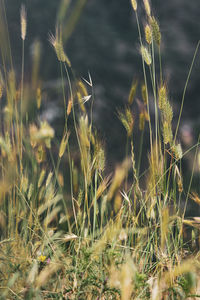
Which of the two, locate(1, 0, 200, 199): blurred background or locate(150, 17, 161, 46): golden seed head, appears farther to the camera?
locate(1, 0, 200, 199): blurred background

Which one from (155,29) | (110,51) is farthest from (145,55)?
(110,51)

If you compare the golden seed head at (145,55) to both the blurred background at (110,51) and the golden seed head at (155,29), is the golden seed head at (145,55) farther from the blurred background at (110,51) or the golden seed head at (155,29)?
the blurred background at (110,51)

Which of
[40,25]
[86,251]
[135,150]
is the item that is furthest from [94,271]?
[40,25]

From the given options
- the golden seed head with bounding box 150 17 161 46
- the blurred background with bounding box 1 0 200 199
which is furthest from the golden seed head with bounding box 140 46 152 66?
the blurred background with bounding box 1 0 200 199

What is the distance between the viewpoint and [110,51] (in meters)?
1.48

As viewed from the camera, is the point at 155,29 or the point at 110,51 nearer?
the point at 155,29

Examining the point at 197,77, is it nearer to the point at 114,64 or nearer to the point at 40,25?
the point at 114,64

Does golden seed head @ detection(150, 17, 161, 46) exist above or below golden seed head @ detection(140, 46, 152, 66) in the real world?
above

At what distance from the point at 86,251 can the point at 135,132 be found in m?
0.62

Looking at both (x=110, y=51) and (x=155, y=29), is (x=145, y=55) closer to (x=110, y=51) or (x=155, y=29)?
(x=155, y=29)

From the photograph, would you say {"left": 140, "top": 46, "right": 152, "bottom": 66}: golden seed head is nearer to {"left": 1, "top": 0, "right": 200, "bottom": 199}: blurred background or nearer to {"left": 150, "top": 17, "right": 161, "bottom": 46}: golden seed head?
{"left": 150, "top": 17, "right": 161, "bottom": 46}: golden seed head

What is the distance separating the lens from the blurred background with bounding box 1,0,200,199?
4.73 ft

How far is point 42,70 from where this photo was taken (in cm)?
146

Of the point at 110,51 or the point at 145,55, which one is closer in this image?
the point at 145,55
